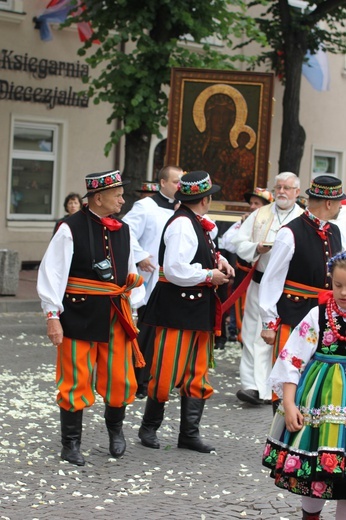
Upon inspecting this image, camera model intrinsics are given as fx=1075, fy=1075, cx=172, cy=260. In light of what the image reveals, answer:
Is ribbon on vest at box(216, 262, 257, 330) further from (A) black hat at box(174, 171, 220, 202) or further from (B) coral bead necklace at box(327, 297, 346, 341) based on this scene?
(B) coral bead necklace at box(327, 297, 346, 341)

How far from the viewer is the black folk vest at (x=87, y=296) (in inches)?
261

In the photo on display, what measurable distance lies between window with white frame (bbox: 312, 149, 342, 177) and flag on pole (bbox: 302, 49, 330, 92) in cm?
166

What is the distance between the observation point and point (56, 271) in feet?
21.5

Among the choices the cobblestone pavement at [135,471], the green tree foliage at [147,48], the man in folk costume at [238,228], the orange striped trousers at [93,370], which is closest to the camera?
the cobblestone pavement at [135,471]

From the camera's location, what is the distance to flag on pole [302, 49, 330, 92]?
25703 mm

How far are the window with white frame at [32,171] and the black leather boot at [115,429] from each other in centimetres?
1365

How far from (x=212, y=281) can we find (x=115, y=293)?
72 centimetres

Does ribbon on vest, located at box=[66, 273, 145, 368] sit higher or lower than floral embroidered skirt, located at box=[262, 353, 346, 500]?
higher

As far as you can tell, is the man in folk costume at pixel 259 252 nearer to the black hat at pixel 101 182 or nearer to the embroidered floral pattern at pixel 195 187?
the embroidered floral pattern at pixel 195 187

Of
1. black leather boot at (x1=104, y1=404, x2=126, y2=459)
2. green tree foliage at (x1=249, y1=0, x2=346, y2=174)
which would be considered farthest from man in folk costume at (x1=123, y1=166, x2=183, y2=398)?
green tree foliage at (x1=249, y1=0, x2=346, y2=174)

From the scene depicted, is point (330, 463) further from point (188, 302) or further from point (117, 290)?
point (188, 302)

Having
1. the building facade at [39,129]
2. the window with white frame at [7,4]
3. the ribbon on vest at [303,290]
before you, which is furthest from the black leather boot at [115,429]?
the window with white frame at [7,4]

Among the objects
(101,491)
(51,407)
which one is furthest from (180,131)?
(101,491)

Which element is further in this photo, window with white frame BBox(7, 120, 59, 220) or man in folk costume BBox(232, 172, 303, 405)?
window with white frame BBox(7, 120, 59, 220)
